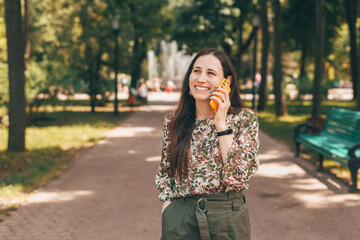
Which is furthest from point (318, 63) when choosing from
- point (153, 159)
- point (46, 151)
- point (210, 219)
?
point (210, 219)

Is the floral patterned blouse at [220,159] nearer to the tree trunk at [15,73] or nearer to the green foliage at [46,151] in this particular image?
the green foliage at [46,151]

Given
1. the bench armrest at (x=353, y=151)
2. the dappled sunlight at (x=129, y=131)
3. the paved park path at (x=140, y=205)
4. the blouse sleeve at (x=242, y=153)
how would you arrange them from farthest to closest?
the dappled sunlight at (x=129, y=131), the bench armrest at (x=353, y=151), the paved park path at (x=140, y=205), the blouse sleeve at (x=242, y=153)

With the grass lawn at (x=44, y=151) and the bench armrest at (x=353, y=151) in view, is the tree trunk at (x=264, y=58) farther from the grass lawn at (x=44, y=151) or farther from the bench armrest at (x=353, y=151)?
the bench armrest at (x=353, y=151)

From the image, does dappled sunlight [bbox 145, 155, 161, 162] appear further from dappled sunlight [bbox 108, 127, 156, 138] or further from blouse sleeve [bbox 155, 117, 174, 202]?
blouse sleeve [bbox 155, 117, 174, 202]

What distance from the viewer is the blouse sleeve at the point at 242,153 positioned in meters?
2.24

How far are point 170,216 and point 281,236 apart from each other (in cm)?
281

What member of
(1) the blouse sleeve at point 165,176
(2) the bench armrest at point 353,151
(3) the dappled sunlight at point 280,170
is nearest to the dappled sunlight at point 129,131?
(3) the dappled sunlight at point 280,170

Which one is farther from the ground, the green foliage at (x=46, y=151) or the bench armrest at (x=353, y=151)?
the bench armrest at (x=353, y=151)

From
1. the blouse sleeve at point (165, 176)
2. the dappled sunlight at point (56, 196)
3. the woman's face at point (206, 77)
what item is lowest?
the dappled sunlight at point (56, 196)

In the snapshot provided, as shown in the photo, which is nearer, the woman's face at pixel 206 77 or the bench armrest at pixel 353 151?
the woman's face at pixel 206 77

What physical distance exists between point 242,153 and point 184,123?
43 centimetres

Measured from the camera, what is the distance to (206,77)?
243cm

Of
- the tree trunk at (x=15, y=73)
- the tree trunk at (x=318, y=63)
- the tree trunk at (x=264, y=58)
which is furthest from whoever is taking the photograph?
the tree trunk at (x=264, y=58)

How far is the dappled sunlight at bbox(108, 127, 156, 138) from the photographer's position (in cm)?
1352
